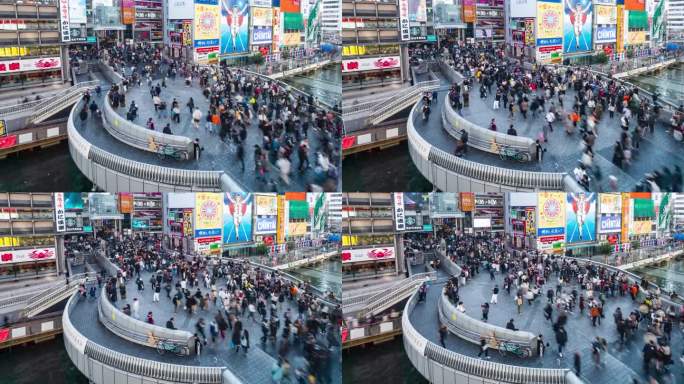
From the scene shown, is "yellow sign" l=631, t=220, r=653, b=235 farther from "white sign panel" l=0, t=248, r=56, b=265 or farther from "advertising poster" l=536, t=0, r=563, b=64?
"white sign panel" l=0, t=248, r=56, b=265

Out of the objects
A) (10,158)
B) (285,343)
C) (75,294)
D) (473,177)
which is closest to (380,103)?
(473,177)

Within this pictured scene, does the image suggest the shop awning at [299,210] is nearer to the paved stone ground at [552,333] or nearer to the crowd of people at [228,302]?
the crowd of people at [228,302]

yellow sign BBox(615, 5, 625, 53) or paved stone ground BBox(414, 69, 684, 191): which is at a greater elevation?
yellow sign BBox(615, 5, 625, 53)

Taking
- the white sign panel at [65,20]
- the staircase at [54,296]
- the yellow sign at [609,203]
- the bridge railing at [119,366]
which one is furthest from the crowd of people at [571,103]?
the staircase at [54,296]

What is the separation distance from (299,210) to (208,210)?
3.95 feet

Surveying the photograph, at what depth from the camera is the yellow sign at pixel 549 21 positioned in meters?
9.30

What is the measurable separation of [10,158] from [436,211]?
5.49 m

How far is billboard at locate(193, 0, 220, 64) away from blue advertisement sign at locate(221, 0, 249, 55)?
11 centimetres

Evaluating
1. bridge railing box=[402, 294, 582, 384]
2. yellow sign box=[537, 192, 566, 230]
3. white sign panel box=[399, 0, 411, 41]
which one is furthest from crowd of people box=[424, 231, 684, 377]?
white sign panel box=[399, 0, 411, 41]

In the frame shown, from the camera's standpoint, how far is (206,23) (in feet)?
29.3

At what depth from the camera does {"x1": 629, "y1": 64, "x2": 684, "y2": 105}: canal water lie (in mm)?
9484

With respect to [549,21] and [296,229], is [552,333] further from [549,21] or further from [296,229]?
[549,21]

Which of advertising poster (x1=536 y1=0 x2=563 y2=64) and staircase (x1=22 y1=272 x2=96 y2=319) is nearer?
advertising poster (x1=536 y1=0 x2=563 y2=64)

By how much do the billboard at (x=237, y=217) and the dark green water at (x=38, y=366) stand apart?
314 cm
